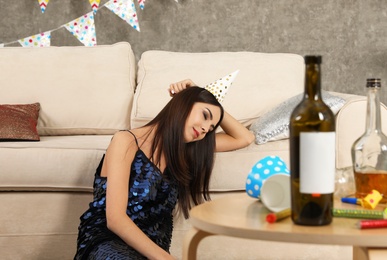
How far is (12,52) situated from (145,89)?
709mm

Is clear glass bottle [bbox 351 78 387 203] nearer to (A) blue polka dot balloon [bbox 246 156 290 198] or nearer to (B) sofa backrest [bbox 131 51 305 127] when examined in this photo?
(A) blue polka dot balloon [bbox 246 156 290 198]

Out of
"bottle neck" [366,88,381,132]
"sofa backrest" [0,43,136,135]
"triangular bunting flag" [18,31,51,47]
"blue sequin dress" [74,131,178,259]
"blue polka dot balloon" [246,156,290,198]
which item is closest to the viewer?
"bottle neck" [366,88,381,132]

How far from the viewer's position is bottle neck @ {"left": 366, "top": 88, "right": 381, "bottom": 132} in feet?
4.43

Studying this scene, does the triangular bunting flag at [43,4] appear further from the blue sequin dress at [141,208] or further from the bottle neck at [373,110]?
the bottle neck at [373,110]

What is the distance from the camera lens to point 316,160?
3.52 feet

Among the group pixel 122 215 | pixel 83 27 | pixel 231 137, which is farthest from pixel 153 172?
pixel 83 27

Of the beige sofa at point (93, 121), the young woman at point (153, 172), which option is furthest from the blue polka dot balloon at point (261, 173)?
the beige sofa at point (93, 121)

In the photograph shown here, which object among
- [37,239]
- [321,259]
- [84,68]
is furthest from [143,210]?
[84,68]

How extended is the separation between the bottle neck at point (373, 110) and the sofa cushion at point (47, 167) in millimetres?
1219

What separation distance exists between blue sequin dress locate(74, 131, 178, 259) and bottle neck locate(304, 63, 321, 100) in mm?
921

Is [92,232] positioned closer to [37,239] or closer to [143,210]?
[143,210]

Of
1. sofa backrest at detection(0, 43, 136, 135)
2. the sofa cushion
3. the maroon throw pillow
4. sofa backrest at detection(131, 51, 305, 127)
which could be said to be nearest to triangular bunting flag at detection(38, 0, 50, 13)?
sofa backrest at detection(0, 43, 136, 135)

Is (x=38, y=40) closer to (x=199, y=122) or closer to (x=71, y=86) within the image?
(x=71, y=86)

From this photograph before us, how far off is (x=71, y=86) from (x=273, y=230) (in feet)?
6.97
